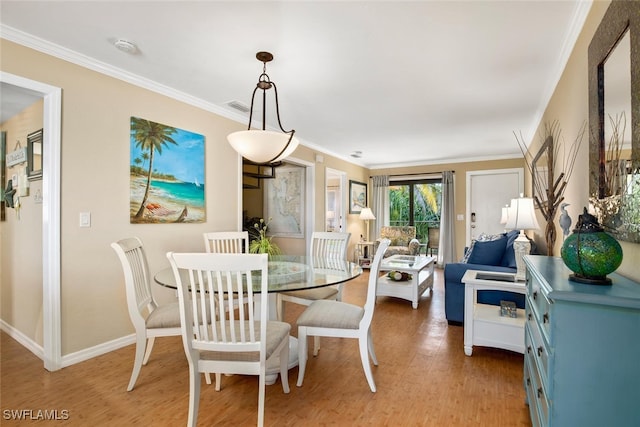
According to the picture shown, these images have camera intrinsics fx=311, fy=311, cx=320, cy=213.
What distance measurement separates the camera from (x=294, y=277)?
2.16m

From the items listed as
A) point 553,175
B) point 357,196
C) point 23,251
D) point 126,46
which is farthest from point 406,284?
point 23,251

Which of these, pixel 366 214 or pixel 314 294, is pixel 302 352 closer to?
pixel 314 294

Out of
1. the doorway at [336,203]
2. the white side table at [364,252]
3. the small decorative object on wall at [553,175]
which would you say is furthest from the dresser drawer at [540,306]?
the white side table at [364,252]

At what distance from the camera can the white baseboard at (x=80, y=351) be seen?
2393 mm

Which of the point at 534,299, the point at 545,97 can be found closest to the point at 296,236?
the point at 545,97

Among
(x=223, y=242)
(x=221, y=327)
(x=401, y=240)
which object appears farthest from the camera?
(x=401, y=240)

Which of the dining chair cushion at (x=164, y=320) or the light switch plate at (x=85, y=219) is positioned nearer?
the dining chair cushion at (x=164, y=320)

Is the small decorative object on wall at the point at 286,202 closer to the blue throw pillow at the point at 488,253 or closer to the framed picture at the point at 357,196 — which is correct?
the framed picture at the point at 357,196

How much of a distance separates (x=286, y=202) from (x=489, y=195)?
4.15 m

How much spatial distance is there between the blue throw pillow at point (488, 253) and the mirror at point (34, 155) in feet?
13.2

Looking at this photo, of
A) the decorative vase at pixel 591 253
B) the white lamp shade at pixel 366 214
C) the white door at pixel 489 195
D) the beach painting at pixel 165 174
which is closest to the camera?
the decorative vase at pixel 591 253

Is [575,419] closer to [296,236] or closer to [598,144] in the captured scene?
[598,144]

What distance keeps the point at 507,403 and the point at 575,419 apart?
3.47 ft
